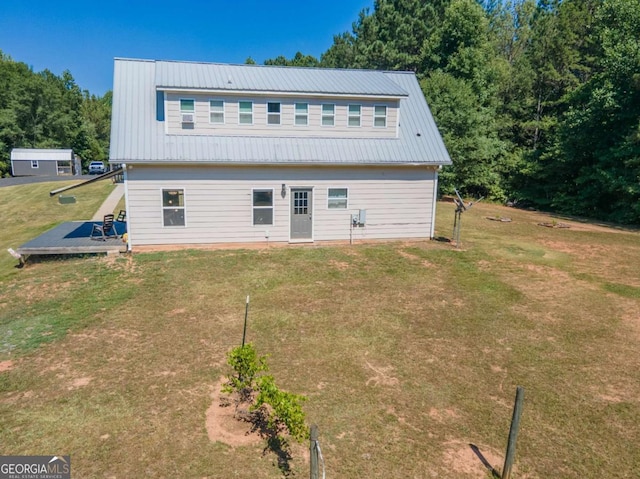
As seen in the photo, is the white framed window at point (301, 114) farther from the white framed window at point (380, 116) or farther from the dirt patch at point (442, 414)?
the dirt patch at point (442, 414)

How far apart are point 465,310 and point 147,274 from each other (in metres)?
9.03

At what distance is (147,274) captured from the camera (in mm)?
12422

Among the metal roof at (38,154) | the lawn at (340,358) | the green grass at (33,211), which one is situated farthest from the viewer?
the metal roof at (38,154)

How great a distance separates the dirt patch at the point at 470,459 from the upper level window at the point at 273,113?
42.4 ft

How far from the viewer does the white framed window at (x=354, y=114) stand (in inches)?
641

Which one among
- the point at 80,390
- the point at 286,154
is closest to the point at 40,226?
the point at 286,154

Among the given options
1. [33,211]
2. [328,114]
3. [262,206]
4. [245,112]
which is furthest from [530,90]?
[33,211]

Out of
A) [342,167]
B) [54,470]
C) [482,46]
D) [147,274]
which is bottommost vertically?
[54,470]

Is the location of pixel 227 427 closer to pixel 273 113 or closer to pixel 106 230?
pixel 106 230

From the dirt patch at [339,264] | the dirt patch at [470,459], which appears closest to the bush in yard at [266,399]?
the dirt patch at [470,459]

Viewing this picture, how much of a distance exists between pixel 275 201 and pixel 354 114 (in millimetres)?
4696

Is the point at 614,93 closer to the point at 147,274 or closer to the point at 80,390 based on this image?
the point at 147,274

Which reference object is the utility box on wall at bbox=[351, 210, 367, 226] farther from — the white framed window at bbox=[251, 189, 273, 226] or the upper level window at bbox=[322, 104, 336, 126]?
the upper level window at bbox=[322, 104, 336, 126]

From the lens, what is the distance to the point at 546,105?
32031 millimetres
